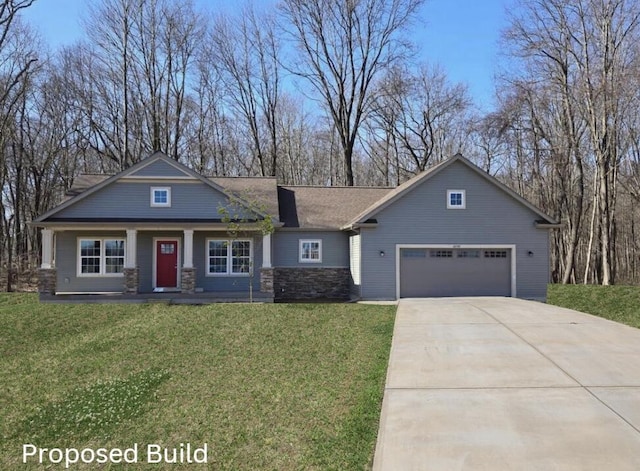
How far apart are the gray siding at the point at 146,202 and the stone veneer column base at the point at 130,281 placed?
2.10m

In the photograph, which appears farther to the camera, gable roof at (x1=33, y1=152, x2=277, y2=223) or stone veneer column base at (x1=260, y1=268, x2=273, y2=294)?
stone veneer column base at (x1=260, y1=268, x2=273, y2=294)

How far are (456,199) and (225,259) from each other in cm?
871

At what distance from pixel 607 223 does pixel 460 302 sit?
11570 mm

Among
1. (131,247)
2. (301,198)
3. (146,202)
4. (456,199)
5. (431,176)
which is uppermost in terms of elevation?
(431,176)

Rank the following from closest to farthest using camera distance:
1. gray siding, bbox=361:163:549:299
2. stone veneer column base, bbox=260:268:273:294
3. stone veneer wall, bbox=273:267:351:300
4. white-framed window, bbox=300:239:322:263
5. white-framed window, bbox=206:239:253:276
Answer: stone veneer column base, bbox=260:268:273:294 < gray siding, bbox=361:163:549:299 < white-framed window, bbox=206:239:253:276 < stone veneer wall, bbox=273:267:351:300 < white-framed window, bbox=300:239:322:263

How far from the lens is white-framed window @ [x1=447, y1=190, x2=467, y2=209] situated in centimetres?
1700

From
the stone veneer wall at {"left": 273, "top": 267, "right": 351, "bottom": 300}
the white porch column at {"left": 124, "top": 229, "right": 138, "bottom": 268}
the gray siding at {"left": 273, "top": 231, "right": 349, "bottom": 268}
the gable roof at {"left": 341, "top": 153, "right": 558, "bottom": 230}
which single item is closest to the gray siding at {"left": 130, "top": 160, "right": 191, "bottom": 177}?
the white porch column at {"left": 124, "top": 229, "right": 138, "bottom": 268}

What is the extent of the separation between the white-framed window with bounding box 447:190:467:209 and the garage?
4.97ft

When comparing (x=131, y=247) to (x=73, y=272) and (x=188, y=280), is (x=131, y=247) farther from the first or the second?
(x=73, y=272)

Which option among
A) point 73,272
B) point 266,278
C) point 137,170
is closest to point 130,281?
point 73,272

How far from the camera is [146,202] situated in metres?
16.8

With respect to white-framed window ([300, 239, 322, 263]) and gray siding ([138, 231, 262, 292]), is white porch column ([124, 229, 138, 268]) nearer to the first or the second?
gray siding ([138, 231, 262, 292])

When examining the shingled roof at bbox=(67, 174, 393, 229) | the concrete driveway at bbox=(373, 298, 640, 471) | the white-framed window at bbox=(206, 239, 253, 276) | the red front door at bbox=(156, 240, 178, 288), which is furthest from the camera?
the shingled roof at bbox=(67, 174, 393, 229)

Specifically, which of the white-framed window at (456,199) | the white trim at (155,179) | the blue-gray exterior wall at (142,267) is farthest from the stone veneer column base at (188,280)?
the white-framed window at (456,199)
